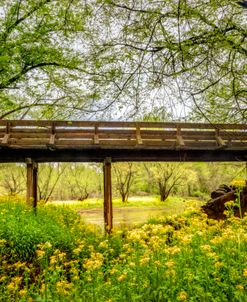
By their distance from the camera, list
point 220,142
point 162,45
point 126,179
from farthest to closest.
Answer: point 126,179 → point 220,142 → point 162,45

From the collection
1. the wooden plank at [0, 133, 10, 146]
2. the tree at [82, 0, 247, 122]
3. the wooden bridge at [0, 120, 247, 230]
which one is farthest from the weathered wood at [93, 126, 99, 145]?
the tree at [82, 0, 247, 122]

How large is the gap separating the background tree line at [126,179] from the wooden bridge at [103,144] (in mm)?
17947

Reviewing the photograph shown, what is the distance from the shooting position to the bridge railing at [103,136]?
12.3 meters

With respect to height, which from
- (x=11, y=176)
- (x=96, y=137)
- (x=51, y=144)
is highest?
(x=96, y=137)

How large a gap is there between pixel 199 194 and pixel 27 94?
1278 inches

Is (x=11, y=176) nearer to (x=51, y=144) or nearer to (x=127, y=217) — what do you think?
(x=127, y=217)

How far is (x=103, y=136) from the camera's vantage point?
42.3 feet

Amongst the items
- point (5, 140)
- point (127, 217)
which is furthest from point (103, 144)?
point (127, 217)

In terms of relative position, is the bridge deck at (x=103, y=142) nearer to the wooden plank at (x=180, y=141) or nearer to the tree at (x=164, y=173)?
the wooden plank at (x=180, y=141)

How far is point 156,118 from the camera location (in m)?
3.48

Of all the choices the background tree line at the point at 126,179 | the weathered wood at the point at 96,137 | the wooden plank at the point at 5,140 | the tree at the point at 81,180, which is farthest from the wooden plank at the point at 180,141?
the tree at the point at 81,180

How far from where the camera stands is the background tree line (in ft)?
111

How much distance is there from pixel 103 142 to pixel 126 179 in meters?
22.9

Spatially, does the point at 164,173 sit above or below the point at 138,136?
below
